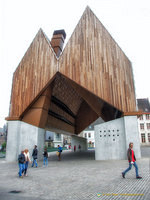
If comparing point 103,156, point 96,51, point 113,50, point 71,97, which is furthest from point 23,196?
point 71,97

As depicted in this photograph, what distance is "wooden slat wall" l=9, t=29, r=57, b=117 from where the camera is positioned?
703 inches

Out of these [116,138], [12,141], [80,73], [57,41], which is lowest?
[12,141]

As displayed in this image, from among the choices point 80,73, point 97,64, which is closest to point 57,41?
point 97,64

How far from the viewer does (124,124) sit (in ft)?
56.1

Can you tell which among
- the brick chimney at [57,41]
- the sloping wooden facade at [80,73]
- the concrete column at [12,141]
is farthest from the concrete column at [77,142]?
the brick chimney at [57,41]

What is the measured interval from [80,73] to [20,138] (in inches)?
376

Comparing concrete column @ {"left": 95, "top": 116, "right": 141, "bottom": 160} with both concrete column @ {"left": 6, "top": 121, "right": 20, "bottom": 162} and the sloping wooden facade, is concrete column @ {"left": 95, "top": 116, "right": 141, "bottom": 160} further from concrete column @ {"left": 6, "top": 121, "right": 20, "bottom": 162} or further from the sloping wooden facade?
concrete column @ {"left": 6, "top": 121, "right": 20, "bottom": 162}

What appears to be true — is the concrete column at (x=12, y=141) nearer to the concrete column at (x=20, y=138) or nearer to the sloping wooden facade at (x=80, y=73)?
the concrete column at (x=20, y=138)

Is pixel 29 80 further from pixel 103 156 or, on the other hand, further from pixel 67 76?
pixel 103 156

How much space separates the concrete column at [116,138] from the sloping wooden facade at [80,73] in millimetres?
1414

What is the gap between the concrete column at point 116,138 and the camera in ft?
54.2

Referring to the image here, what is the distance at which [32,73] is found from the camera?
18734 mm

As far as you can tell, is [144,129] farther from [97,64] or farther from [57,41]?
[97,64]

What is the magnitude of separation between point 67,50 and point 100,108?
799 centimetres
